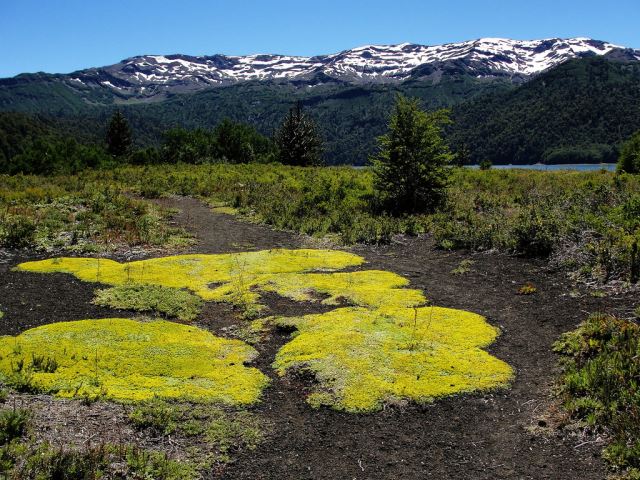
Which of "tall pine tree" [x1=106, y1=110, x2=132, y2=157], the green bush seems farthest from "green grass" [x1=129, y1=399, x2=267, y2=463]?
"tall pine tree" [x1=106, y1=110, x2=132, y2=157]

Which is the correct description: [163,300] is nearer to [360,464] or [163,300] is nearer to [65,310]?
[65,310]

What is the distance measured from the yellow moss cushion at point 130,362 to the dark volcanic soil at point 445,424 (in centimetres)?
71

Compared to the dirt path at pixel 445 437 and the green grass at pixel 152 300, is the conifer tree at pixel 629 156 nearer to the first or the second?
the dirt path at pixel 445 437

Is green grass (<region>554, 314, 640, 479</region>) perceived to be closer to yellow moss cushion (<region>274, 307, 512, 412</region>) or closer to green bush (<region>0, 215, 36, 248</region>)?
yellow moss cushion (<region>274, 307, 512, 412</region>)

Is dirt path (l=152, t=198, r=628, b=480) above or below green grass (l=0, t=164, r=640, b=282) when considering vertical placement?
below

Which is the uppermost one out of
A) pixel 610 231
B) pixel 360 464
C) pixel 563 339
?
pixel 610 231

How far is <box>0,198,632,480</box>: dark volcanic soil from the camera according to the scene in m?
6.91

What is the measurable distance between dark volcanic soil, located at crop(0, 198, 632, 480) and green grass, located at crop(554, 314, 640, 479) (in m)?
0.33

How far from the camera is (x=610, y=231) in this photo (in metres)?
15.3

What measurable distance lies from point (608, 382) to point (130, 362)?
8.16 meters

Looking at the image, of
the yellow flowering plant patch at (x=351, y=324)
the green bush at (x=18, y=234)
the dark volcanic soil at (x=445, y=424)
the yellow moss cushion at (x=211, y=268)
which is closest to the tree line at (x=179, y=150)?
the green bush at (x=18, y=234)

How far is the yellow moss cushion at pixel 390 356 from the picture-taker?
878cm

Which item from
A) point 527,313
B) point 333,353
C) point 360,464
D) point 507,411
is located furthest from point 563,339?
point 360,464

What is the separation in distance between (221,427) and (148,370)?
7.63 feet
